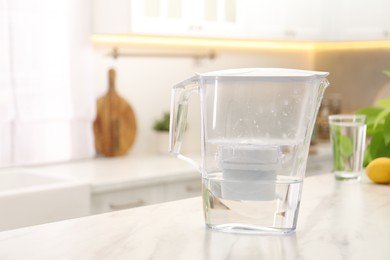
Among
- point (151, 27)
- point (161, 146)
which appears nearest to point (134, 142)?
point (161, 146)

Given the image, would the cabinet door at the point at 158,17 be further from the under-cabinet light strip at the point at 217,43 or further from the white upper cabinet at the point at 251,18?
the under-cabinet light strip at the point at 217,43

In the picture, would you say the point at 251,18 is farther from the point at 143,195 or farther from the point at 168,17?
the point at 143,195

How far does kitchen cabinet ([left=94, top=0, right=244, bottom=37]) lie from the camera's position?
3.13 m

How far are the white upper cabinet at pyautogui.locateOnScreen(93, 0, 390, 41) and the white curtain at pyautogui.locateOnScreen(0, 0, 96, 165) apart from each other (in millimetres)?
185

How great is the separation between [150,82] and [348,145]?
2.06 m

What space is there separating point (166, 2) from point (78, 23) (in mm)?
427

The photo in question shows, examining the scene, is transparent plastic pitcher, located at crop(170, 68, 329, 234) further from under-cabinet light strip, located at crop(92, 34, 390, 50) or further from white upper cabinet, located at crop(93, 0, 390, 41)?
under-cabinet light strip, located at crop(92, 34, 390, 50)

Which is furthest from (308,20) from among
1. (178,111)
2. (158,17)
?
(178,111)

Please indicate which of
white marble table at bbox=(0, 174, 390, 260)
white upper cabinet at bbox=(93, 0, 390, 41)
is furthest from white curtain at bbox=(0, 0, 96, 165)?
white marble table at bbox=(0, 174, 390, 260)

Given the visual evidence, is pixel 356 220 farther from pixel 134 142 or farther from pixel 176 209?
pixel 134 142

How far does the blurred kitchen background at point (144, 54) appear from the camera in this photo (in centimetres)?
297

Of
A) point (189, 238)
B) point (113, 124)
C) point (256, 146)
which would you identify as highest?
point (256, 146)

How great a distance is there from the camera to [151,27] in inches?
125

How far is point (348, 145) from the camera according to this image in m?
1.69
